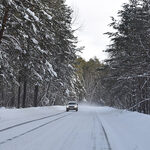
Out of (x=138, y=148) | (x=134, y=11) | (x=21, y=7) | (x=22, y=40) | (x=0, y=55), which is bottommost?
(x=138, y=148)

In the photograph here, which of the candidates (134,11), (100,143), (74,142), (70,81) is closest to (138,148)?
(100,143)

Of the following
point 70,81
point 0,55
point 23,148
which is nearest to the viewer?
point 23,148

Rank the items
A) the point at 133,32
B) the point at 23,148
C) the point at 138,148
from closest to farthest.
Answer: the point at 23,148, the point at 138,148, the point at 133,32

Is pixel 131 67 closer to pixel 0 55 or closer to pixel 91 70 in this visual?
pixel 0 55

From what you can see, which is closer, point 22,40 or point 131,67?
point 22,40

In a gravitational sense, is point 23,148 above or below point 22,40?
below

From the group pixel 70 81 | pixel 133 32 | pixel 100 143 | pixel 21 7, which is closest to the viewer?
pixel 100 143

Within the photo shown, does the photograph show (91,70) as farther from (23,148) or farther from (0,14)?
(23,148)

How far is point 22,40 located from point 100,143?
34.1 ft

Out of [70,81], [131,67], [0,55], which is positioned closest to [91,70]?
[70,81]

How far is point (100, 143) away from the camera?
877cm

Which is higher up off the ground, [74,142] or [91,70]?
[91,70]

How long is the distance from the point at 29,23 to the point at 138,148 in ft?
31.0

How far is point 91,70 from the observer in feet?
343
